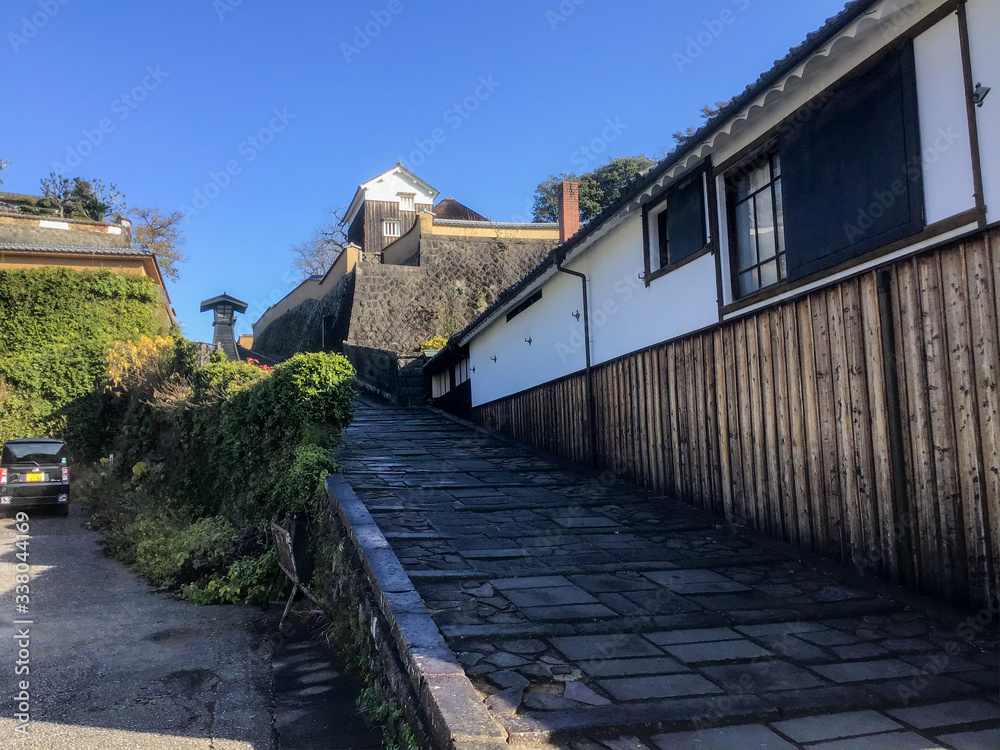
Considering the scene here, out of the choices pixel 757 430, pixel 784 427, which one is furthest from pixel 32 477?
pixel 784 427

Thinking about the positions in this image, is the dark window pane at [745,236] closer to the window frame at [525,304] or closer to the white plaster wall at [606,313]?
the white plaster wall at [606,313]

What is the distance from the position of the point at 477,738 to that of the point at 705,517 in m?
5.00

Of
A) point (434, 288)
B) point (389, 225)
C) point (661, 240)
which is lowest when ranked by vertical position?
point (661, 240)

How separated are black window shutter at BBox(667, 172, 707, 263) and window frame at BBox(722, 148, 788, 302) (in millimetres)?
344

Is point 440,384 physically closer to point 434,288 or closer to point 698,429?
point 434,288

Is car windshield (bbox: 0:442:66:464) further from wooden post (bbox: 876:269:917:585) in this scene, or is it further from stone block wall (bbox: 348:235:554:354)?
wooden post (bbox: 876:269:917:585)

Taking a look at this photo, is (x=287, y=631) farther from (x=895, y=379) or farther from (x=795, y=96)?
(x=795, y=96)

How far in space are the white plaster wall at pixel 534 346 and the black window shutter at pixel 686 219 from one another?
274 centimetres

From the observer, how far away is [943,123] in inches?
192

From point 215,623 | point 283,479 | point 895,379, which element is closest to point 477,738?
point 895,379

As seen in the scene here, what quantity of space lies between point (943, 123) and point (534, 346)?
8660mm

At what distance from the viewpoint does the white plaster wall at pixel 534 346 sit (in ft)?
37.5

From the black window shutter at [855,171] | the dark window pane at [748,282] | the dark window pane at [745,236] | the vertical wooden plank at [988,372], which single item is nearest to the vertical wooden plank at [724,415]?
the dark window pane at [748,282]

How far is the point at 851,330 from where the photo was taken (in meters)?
5.66
